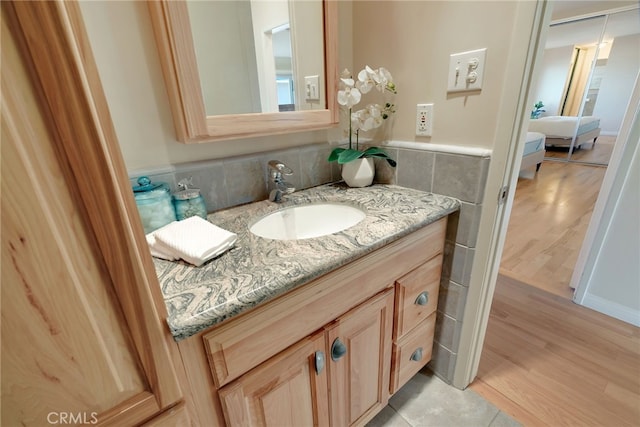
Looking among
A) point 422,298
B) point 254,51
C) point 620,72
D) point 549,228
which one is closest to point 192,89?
point 254,51

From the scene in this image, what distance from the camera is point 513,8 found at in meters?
0.74

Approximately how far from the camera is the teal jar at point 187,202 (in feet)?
2.72

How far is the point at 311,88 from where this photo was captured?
1.06 m

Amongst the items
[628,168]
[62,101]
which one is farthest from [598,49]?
Answer: [62,101]

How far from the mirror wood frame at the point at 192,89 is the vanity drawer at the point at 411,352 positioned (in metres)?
0.84

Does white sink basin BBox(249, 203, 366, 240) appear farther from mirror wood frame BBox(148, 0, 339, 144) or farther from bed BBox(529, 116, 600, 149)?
bed BBox(529, 116, 600, 149)

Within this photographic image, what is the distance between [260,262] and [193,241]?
162 mm

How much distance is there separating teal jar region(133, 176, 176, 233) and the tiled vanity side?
0.78 m

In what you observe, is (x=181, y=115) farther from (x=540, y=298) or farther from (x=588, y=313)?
(x=588, y=313)

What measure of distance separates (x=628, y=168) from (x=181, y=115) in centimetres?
194

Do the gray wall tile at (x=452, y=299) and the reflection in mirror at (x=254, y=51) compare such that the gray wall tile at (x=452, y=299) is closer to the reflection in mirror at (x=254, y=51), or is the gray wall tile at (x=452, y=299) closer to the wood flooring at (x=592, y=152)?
the reflection in mirror at (x=254, y=51)

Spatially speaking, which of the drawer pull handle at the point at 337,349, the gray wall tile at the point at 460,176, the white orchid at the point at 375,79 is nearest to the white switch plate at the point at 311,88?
the white orchid at the point at 375,79

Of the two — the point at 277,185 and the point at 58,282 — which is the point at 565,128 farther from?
the point at 58,282

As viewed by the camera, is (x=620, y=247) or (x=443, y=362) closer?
(x=443, y=362)
